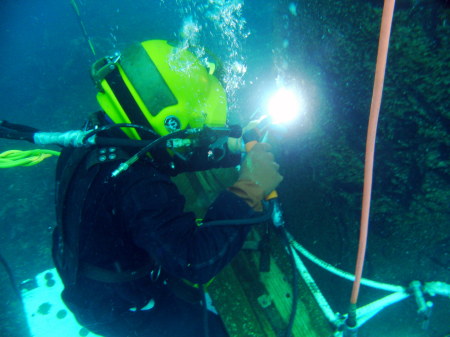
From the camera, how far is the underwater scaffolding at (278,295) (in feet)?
5.45

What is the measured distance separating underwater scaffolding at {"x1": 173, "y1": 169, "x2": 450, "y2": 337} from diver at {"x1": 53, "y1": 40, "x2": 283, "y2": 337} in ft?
1.68

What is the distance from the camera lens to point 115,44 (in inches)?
208

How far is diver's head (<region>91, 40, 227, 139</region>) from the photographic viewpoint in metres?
1.36

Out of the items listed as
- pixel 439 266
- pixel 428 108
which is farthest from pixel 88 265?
pixel 439 266

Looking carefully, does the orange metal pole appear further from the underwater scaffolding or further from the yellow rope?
the yellow rope

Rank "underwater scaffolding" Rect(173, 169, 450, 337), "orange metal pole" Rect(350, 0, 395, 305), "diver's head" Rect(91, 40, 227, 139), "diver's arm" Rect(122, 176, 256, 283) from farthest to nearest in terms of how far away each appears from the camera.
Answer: "underwater scaffolding" Rect(173, 169, 450, 337) → "diver's head" Rect(91, 40, 227, 139) → "diver's arm" Rect(122, 176, 256, 283) → "orange metal pole" Rect(350, 0, 395, 305)

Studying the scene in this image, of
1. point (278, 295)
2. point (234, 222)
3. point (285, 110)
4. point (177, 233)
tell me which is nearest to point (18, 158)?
point (177, 233)

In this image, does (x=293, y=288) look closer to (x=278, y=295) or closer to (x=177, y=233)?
(x=278, y=295)

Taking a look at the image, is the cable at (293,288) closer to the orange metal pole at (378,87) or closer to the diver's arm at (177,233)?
the diver's arm at (177,233)

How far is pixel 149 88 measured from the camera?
4.45 feet

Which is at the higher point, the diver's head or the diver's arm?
the diver's head

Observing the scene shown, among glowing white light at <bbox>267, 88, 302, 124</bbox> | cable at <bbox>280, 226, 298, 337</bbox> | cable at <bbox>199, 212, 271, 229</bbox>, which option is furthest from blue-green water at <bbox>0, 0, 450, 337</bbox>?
cable at <bbox>199, 212, 271, 229</bbox>

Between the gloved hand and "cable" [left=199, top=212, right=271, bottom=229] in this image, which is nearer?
"cable" [left=199, top=212, right=271, bottom=229]

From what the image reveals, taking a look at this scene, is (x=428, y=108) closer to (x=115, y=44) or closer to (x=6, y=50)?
(x=115, y=44)
